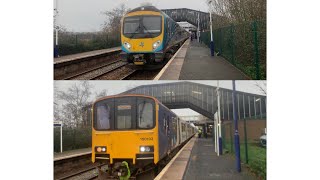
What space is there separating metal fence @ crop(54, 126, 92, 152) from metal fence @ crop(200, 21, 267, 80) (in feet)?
6.52

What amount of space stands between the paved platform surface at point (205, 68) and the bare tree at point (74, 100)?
1049 millimetres

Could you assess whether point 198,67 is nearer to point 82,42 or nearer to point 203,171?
point 203,171

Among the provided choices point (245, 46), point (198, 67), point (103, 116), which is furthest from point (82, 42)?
point (245, 46)

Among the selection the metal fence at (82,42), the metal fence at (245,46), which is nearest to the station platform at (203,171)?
the metal fence at (245,46)

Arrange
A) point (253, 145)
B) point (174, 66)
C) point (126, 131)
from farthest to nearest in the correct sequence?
point (253, 145)
point (174, 66)
point (126, 131)

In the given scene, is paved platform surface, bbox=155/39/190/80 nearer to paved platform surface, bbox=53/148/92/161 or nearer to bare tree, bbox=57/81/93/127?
bare tree, bbox=57/81/93/127

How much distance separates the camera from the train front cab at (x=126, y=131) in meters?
4.41

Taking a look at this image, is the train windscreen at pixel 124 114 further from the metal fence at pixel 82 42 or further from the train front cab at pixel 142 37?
the metal fence at pixel 82 42

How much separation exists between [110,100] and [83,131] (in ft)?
1.65

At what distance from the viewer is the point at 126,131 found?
445 cm

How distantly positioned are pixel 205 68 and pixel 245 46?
105 centimetres

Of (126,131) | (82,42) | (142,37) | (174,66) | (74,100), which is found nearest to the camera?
(74,100)

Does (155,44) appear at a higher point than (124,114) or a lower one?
higher

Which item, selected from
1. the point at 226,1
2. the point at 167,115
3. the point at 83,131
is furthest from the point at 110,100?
the point at 226,1
